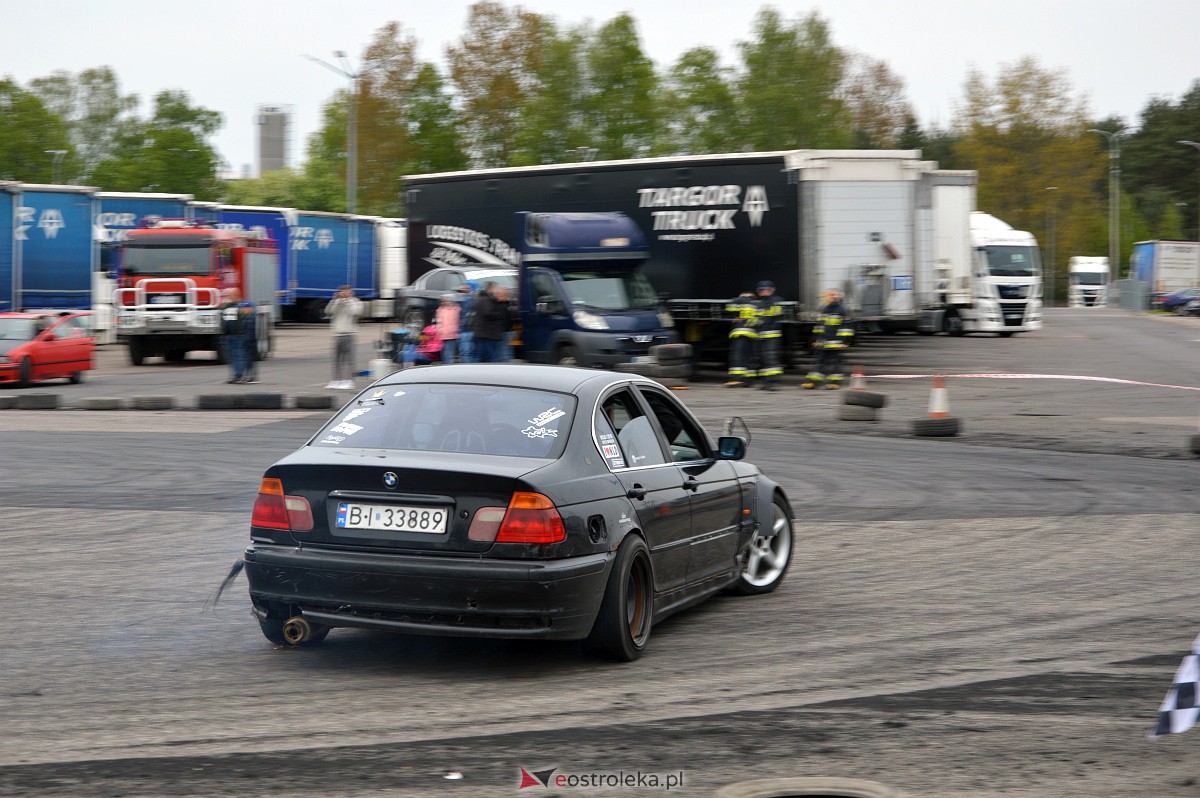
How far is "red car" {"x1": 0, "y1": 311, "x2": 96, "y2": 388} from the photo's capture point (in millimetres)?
26656

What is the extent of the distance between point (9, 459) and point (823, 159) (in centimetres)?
1498

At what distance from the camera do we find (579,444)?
6344mm

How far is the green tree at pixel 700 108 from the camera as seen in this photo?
2822 inches

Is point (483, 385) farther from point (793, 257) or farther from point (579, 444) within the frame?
point (793, 257)

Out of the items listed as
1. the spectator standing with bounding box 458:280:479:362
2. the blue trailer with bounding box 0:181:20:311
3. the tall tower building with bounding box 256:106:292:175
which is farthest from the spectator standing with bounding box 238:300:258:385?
the tall tower building with bounding box 256:106:292:175

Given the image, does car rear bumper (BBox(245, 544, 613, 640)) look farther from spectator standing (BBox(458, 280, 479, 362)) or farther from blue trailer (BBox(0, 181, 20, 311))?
blue trailer (BBox(0, 181, 20, 311))

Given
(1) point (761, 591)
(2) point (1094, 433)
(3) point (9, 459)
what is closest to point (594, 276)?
(2) point (1094, 433)

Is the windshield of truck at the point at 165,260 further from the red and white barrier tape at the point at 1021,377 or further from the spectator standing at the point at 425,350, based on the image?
the red and white barrier tape at the point at 1021,377

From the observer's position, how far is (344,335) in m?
24.8

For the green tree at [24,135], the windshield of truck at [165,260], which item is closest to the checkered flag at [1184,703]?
the windshield of truck at [165,260]

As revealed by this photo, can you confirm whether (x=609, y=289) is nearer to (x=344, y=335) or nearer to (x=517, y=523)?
(x=344, y=335)

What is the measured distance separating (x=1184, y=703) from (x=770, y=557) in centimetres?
360

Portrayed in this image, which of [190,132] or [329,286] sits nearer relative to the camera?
[329,286]

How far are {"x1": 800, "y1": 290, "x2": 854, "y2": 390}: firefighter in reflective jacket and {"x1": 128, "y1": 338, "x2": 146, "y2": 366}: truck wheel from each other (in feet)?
51.1
